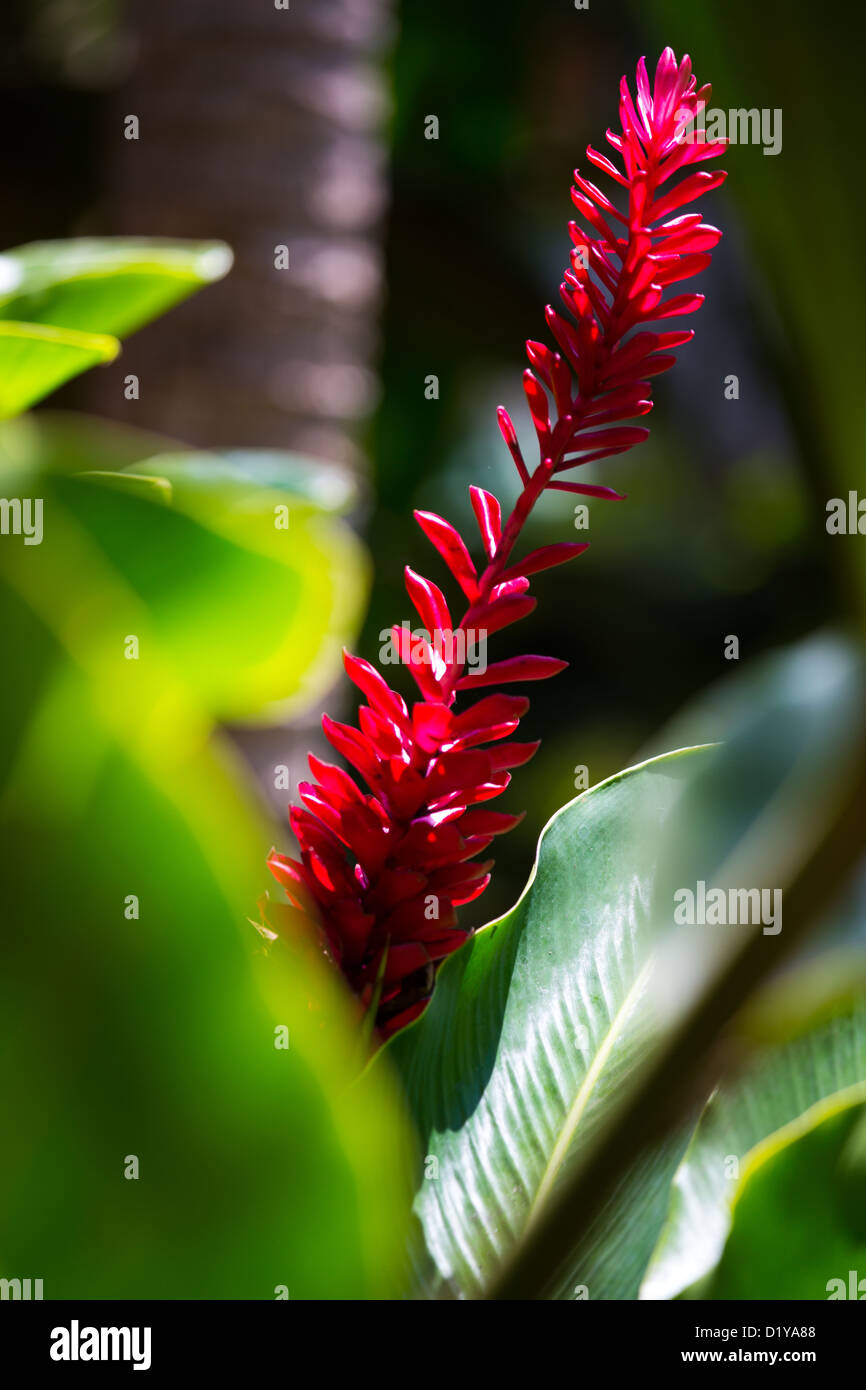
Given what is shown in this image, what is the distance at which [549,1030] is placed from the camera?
1.08 ft

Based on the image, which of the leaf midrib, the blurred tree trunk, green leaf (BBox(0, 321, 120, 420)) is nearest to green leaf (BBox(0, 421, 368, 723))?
green leaf (BBox(0, 321, 120, 420))

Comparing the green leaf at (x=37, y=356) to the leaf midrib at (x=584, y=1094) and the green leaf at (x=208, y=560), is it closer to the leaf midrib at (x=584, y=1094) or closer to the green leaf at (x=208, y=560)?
→ the green leaf at (x=208, y=560)

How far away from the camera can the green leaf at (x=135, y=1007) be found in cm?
17

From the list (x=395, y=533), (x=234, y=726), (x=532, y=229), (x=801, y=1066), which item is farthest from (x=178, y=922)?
(x=532, y=229)

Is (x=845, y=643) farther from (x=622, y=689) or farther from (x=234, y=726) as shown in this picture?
(x=622, y=689)

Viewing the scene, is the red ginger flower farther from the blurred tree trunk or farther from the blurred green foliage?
the blurred tree trunk

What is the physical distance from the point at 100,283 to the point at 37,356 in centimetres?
10

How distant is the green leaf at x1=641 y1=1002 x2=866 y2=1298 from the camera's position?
1.15 ft

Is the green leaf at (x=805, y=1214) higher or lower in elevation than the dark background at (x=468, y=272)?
lower

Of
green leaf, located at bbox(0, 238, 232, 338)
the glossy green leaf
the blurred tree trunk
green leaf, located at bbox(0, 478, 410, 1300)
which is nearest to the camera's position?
green leaf, located at bbox(0, 478, 410, 1300)

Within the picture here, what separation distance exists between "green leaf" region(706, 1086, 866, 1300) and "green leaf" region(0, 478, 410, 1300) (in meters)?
0.16

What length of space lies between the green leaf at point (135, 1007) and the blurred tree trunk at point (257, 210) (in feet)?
4.62

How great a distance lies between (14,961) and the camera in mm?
174

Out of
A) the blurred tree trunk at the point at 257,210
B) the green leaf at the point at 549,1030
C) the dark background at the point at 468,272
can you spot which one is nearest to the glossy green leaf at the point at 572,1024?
the green leaf at the point at 549,1030
